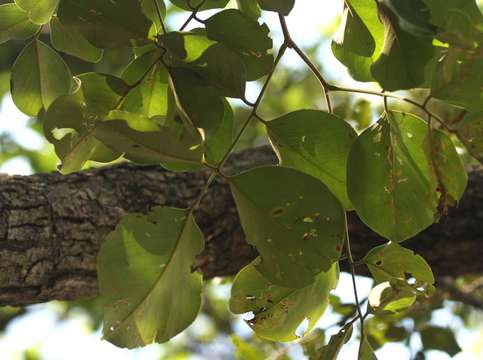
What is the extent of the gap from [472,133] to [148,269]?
14.3 inches

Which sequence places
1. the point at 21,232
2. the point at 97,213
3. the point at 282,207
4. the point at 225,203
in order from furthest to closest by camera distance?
1. the point at 225,203
2. the point at 97,213
3. the point at 21,232
4. the point at 282,207

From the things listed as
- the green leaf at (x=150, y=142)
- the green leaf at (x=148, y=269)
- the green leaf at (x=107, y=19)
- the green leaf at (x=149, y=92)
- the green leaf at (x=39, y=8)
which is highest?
the green leaf at (x=107, y=19)

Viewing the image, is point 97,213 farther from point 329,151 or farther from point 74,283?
point 329,151

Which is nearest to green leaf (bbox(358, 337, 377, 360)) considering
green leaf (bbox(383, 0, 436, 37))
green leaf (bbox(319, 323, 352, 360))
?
green leaf (bbox(319, 323, 352, 360))

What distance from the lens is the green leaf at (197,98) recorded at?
73cm

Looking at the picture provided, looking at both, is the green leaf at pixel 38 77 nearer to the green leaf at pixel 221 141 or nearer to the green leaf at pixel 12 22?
the green leaf at pixel 12 22

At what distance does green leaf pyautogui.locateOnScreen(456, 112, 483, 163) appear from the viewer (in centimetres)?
83

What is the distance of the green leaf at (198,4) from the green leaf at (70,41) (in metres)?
0.11

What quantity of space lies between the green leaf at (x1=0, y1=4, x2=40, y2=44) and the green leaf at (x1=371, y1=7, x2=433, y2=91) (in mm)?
402

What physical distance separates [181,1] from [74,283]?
47cm

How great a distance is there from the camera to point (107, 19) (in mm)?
749

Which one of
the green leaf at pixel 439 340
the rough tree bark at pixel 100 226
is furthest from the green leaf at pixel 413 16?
the green leaf at pixel 439 340

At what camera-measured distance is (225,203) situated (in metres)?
1.30

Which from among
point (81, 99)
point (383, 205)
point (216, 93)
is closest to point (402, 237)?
point (383, 205)
